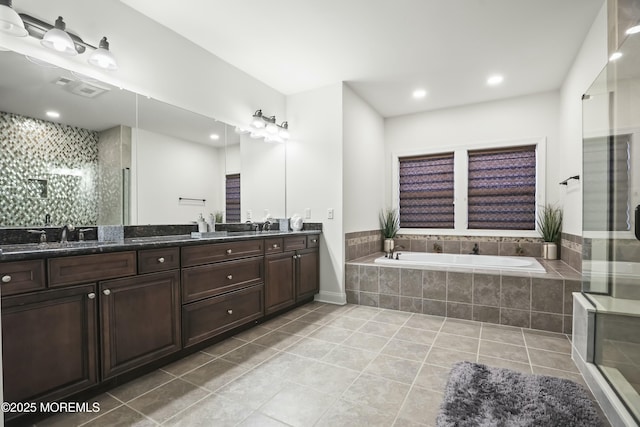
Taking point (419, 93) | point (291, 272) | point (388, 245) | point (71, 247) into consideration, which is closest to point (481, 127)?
point (419, 93)

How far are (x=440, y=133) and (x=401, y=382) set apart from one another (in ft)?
11.8

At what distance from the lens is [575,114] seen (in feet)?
10.0

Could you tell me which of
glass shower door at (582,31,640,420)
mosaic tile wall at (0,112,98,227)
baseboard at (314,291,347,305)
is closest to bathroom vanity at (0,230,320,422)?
mosaic tile wall at (0,112,98,227)

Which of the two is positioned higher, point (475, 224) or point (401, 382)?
point (475, 224)

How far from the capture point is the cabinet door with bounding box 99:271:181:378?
1.72m

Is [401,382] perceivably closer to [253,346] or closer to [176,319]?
[253,346]

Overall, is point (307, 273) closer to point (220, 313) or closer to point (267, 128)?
point (220, 313)

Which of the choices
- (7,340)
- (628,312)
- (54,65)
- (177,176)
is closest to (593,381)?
(628,312)

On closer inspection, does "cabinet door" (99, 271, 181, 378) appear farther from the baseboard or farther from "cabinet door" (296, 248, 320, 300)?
the baseboard

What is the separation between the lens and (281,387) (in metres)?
1.83

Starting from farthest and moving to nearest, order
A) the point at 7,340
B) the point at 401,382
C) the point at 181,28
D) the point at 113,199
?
the point at 181,28, the point at 113,199, the point at 401,382, the point at 7,340

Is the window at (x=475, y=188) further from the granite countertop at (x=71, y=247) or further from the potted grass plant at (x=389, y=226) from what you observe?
the granite countertop at (x=71, y=247)

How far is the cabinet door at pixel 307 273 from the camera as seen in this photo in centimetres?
337

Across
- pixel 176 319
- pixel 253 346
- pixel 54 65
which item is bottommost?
pixel 253 346
